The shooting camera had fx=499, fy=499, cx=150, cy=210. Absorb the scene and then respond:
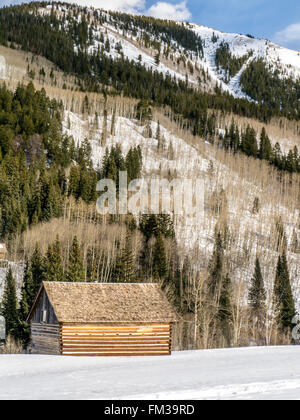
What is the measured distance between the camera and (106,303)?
3238cm

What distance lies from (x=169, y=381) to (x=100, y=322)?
55.1 feet

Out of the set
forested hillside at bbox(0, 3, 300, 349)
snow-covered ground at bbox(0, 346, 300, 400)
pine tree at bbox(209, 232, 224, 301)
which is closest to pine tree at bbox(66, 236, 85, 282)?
forested hillside at bbox(0, 3, 300, 349)

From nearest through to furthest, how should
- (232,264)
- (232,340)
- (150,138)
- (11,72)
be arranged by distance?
(232,340) < (232,264) < (150,138) < (11,72)

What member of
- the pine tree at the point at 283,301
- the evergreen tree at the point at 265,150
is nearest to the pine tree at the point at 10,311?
the pine tree at the point at 283,301

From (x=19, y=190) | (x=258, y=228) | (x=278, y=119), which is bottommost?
(x=258, y=228)

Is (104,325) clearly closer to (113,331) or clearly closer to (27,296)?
(113,331)

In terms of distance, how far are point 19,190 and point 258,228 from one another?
47340 millimetres

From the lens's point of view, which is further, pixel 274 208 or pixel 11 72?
pixel 11 72

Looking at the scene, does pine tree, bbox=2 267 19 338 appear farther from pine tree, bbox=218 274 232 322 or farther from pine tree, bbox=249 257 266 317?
pine tree, bbox=249 257 266 317

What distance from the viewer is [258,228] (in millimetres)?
100688

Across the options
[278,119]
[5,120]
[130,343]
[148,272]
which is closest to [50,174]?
[5,120]

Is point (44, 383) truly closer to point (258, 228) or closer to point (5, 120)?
point (258, 228)

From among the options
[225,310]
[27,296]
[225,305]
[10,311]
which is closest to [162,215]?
[225,310]
